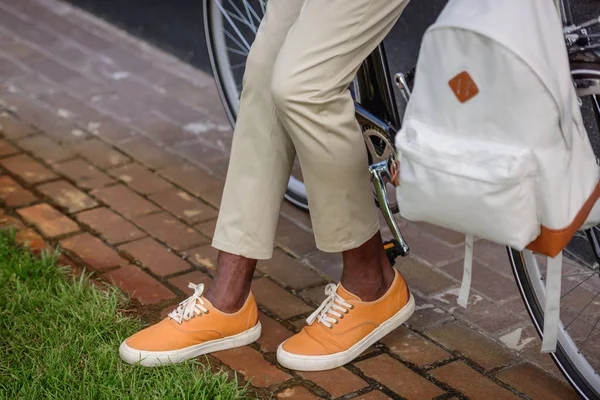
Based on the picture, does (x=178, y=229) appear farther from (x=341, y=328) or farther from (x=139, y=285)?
(x=341, y=328)

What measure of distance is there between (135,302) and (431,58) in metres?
1.33

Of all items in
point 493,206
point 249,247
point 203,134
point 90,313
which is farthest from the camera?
point 203,134

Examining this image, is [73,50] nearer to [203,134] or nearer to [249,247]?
[203,134]

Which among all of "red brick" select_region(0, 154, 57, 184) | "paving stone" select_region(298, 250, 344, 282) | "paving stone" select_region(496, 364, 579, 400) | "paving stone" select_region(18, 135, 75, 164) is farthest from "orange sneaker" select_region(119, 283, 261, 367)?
"paving stone" select_region(18, 135, 75, 164)

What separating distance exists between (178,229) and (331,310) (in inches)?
35.8

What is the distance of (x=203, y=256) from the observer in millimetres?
3182

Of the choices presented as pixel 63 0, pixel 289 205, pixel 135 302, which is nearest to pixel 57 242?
pixel 135 302

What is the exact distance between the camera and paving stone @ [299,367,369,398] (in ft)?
8.16

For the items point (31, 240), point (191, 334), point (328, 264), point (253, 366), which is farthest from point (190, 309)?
point (31, 240)

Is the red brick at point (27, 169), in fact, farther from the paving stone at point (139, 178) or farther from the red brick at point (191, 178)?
the red brick at point (191, 178)

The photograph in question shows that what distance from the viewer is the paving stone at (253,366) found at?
2.52 m

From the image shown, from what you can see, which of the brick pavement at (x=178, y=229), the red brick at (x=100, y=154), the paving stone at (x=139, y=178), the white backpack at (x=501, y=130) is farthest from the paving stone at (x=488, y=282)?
the red brick at (x=100, y=154)

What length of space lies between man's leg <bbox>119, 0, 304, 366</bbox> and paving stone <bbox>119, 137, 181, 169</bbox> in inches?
52.2

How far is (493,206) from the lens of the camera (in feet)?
6.23
